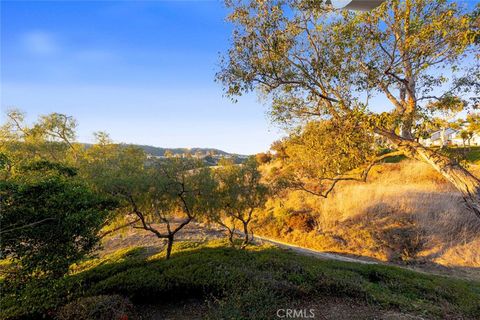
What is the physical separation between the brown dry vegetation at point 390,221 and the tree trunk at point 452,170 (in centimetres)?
777

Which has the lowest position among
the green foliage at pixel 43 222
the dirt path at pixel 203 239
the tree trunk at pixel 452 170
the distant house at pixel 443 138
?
the dirt path at pixel 203 239

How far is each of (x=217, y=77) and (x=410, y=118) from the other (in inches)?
257

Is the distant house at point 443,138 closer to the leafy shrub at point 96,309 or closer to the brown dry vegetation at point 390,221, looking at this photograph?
the brown dry vegetation at point 390,221

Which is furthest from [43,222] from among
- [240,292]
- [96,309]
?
[240,292]

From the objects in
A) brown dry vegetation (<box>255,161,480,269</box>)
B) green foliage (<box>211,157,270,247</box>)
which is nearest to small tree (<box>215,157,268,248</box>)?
green foliage (<box>211,157,270,247</box>)

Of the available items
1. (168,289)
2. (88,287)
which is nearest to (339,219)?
(168,289)

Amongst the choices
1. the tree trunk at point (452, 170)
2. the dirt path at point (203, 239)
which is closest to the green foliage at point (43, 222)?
the dirt path at point (203, 239)

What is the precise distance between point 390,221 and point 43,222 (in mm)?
18215

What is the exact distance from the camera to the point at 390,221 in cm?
1697

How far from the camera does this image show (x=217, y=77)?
376 inches

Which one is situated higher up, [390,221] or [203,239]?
[390,221]

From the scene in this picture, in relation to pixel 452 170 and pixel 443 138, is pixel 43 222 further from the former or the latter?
pixel 443 138

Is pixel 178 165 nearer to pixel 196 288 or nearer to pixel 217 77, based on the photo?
pixel 217 77

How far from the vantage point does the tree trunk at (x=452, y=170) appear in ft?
25.3
